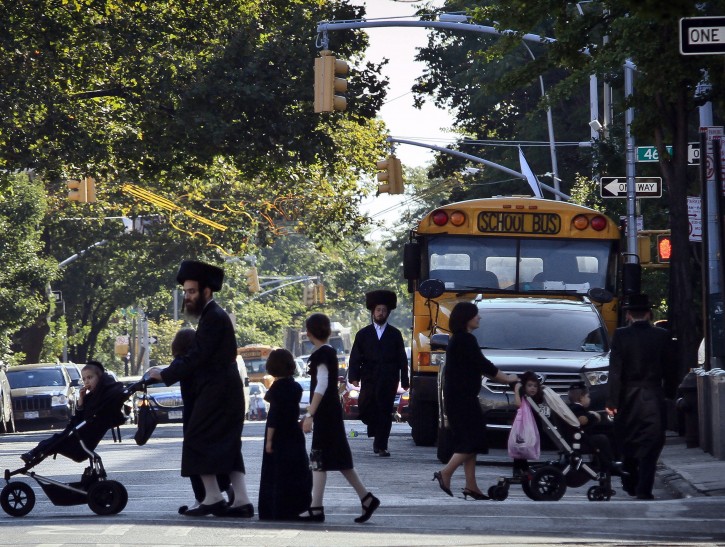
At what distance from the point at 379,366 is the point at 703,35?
7982 mm

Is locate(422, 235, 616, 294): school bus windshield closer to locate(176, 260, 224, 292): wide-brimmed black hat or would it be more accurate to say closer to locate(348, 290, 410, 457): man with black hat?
locate(348, 290, 410, 457): man with black hat

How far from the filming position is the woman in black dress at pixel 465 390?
12.9 metres

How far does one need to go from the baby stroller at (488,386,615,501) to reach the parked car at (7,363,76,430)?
1144 inches

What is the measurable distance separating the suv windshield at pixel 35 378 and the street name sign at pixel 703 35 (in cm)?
3236

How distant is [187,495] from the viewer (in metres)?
14.3

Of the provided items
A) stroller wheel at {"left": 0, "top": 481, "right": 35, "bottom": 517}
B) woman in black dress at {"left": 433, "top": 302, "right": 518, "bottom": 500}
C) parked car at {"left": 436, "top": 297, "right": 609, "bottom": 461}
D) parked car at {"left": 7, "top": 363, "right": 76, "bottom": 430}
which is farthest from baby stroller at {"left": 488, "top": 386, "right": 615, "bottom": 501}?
parked car at {"left": 7, "top": 363, "right": 76, "bottom": 430}

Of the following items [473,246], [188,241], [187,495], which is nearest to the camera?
[187,495]

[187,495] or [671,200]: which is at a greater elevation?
[671,200]

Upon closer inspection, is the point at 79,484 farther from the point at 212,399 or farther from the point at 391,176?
the point at 391,176

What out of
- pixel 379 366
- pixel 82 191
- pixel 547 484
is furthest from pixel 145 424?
pixel 82 191

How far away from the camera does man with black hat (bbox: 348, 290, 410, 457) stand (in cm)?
1872

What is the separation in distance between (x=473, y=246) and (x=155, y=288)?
124ft

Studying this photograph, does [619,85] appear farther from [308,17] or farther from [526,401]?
[526,401]

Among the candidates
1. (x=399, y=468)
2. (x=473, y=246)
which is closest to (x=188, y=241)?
(x=473, y=246)
